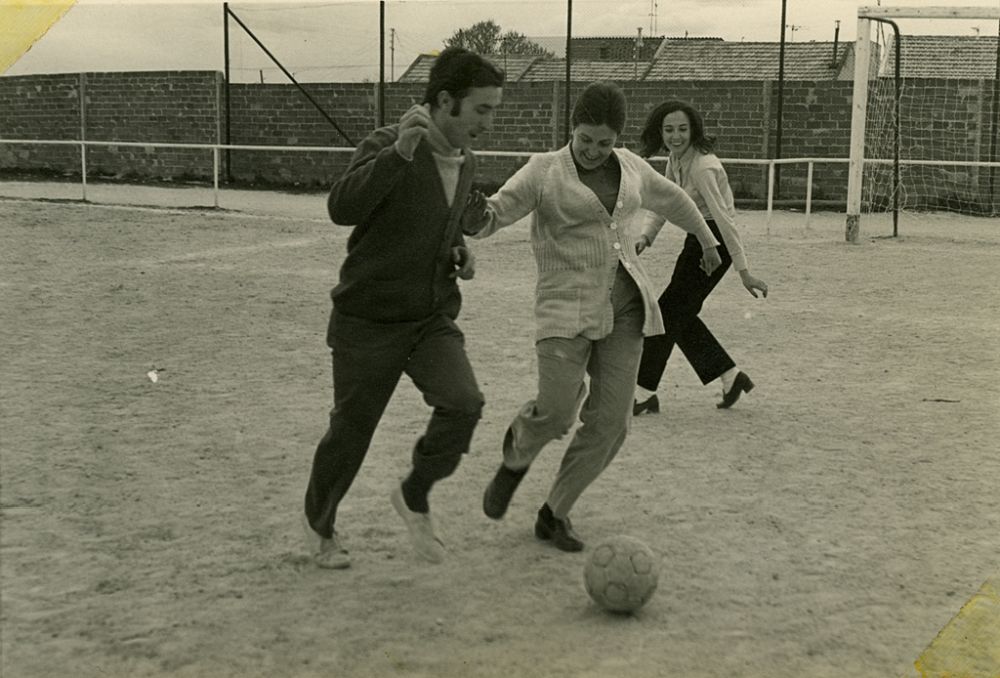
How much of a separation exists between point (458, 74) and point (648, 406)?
10.5ft

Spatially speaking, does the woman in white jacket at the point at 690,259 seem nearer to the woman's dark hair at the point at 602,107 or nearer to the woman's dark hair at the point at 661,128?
the woman's dark hair at the point at 661,128

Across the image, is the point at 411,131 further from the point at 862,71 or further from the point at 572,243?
A: the point at 862,71

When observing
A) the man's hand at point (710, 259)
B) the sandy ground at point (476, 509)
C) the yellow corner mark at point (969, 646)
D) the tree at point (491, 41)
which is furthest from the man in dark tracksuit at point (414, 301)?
the tree at point (491, 41)

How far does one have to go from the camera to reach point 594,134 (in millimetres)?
4277

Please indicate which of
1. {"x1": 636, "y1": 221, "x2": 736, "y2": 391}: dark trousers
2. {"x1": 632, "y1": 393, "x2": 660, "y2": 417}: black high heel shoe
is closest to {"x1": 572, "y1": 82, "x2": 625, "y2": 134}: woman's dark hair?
{"x1": 636, "y1": 221, "x2": 736, "y2": 391}: dark trousers

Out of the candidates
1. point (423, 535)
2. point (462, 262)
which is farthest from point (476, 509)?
point (462, 262)

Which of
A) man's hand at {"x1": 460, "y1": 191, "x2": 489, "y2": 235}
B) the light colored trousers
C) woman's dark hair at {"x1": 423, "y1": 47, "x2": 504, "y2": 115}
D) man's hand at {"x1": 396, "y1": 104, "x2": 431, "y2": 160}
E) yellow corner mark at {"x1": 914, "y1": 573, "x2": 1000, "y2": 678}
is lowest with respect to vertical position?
yellow corner mark at {"x1": 914, "y1": 573, "x2": 1000, "y2": 678}

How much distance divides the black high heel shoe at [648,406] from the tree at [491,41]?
2413 centimetres

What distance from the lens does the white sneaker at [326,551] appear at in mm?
4152

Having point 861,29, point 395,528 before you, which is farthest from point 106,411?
point 861,29

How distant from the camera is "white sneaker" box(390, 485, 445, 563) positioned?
4066mm

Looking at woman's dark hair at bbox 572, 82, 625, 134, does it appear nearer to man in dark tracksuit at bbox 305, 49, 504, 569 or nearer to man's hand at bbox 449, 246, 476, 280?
man in dark tracksuit at bbox 305, 49, 504, 569

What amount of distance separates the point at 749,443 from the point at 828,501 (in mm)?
1048

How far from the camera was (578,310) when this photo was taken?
439 cm
